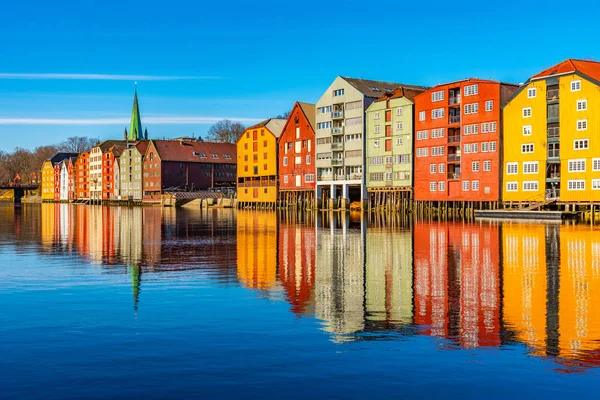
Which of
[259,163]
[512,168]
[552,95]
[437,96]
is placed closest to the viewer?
[552,95]

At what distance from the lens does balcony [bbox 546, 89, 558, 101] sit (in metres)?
79.4

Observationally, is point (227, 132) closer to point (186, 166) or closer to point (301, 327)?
point (186, 166)

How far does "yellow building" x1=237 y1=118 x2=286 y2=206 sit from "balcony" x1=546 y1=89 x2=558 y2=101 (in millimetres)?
56938

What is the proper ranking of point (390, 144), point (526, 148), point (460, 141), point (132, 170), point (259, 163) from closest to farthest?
point (526, 148) → point (460, 141) → point (390, 144) → point (259, 163) → point (132, 170)

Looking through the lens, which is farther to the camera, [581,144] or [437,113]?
[437,113]

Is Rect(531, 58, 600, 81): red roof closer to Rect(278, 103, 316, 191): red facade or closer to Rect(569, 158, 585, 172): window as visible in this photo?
Rect(569, 158, 585, 172): window

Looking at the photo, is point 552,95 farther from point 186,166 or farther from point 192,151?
point 192,151

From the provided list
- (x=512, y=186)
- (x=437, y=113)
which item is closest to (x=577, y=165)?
(x=512, y=186)

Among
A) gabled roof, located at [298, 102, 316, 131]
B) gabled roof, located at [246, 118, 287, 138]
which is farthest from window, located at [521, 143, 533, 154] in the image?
gabled roof, located at [246, 118, 287, 138]

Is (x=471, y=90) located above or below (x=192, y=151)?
above

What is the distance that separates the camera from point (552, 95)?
79.9 metres

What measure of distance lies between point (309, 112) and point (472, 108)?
35998 millimetres

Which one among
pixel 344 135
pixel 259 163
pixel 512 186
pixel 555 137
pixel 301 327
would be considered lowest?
pixel 301 327

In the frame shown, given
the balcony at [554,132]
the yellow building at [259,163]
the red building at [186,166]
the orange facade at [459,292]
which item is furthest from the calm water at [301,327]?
the red building at [186,166]
